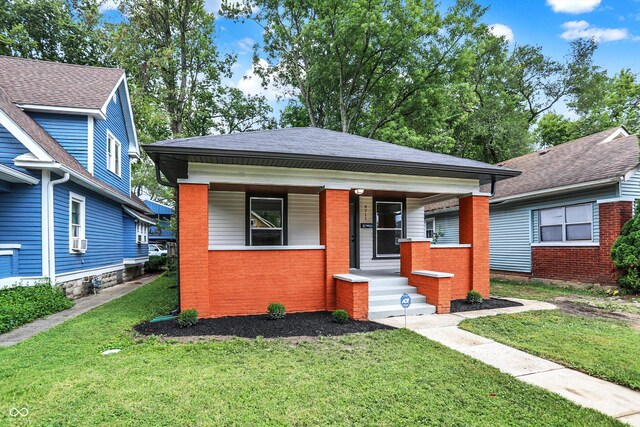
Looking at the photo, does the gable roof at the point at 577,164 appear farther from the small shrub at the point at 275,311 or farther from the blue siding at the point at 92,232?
the blue siding at the point at 92,232

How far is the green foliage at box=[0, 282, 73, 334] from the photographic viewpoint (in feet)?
20.1

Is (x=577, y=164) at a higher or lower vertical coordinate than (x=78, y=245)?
higher

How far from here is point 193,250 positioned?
6340 mm

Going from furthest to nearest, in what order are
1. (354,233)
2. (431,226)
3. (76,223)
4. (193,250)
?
1. (431,226)
2. (354,233)
3. (76,223)
4. (193,250)

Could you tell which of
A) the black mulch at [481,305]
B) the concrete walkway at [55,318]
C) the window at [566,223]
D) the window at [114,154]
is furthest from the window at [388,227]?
the window at [114,154]

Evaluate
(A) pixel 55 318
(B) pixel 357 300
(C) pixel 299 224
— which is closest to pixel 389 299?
(B) pixel 357 300

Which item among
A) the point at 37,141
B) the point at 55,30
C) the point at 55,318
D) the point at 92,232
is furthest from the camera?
the point at 55,30

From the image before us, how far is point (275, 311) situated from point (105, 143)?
31.8ft

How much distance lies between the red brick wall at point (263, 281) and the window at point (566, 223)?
351 inches

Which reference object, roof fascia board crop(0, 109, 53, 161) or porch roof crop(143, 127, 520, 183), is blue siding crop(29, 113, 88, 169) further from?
porch roof crop(143, 127, 520, 183)

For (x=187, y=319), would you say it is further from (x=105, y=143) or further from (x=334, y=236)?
(x=105, y=143)

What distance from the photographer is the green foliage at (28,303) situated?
6.11m

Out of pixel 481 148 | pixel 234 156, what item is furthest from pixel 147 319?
pixel 481 148

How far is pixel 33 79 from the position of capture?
1116 cm
